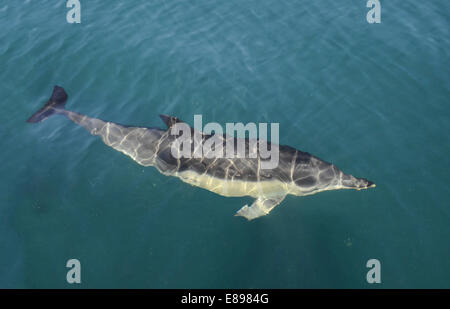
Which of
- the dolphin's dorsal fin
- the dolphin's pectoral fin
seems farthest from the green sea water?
the dolphin's dorsal fin

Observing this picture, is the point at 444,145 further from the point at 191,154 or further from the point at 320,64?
the point at 191,154

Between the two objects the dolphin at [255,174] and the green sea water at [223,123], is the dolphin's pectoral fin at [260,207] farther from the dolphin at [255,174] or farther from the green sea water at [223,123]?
the green sea water at [223,123]

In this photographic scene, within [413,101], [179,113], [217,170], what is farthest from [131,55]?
[413,101]

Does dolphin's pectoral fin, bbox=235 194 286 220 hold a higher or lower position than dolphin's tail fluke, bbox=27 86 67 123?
lower

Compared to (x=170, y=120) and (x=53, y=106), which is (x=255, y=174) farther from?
(x=53, y=106)

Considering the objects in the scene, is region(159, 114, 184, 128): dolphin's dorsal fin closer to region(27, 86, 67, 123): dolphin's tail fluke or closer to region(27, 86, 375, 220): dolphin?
region(27, 86, 375, 220): dolphin

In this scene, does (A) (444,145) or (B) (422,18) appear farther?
(B) (422,18)
